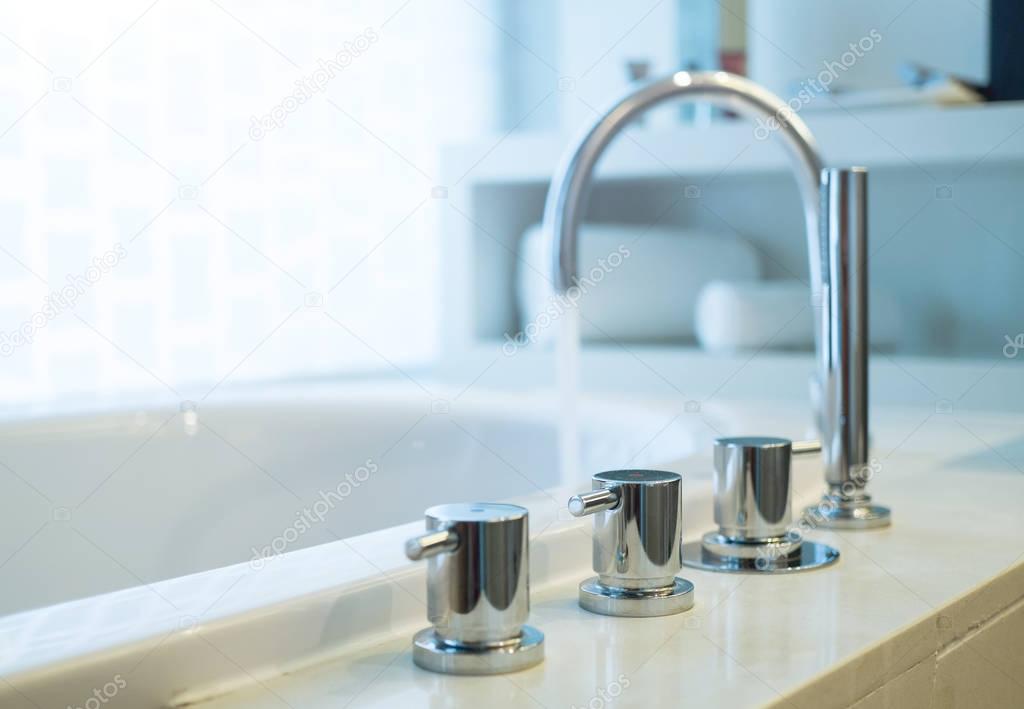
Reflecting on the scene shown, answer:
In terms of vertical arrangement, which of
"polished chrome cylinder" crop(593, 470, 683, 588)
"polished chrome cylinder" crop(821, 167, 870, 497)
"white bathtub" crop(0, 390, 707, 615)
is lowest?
"white bathtub" crop(0, 390, 707, 615)

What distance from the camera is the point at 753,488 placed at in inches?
30.9

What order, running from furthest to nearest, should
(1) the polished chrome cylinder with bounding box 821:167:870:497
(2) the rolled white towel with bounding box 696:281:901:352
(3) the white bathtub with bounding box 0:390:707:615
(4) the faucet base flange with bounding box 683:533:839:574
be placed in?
1. (2) the rolled white towel with bounding box 696:281:901:352
2. (3) the white bathtub with bounding box 0:390:707:615
3. (1) the polished chrome cylinder with bounding box 821:167:870:497
4. (4) the faucet base flange with bounding box 683:533:839:574

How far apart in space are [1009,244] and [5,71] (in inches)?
60.8

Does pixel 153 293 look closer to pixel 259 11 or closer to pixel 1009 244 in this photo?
pixel 259 11

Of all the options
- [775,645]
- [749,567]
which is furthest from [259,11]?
[775,645]

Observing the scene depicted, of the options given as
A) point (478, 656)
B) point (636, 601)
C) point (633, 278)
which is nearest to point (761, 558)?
point (636, 601)

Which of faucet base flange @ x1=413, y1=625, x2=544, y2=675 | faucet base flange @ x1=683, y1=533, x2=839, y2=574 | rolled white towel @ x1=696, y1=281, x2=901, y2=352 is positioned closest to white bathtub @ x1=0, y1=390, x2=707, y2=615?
rolled white towel @ x1=696, y1=281, x2=901, y2=352

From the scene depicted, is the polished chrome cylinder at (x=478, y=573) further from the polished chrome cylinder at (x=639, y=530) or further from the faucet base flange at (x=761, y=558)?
the faucet base flange at (x=761, y=558)

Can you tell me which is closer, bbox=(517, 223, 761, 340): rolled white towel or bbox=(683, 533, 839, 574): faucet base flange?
bbox=(683, 533, 839, 574): faucet base flange

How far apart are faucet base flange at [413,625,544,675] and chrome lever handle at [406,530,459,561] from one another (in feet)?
0.18

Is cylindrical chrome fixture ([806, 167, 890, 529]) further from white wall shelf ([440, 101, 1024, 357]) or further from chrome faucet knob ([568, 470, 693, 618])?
white wall shelf ([440, 101, 1024, 357])

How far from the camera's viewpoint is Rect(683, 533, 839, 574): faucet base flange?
2.54 feet

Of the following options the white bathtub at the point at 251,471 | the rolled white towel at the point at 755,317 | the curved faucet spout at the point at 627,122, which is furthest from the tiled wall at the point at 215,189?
the curved faucet spout at the point at 627,122

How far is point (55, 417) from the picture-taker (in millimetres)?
1434
